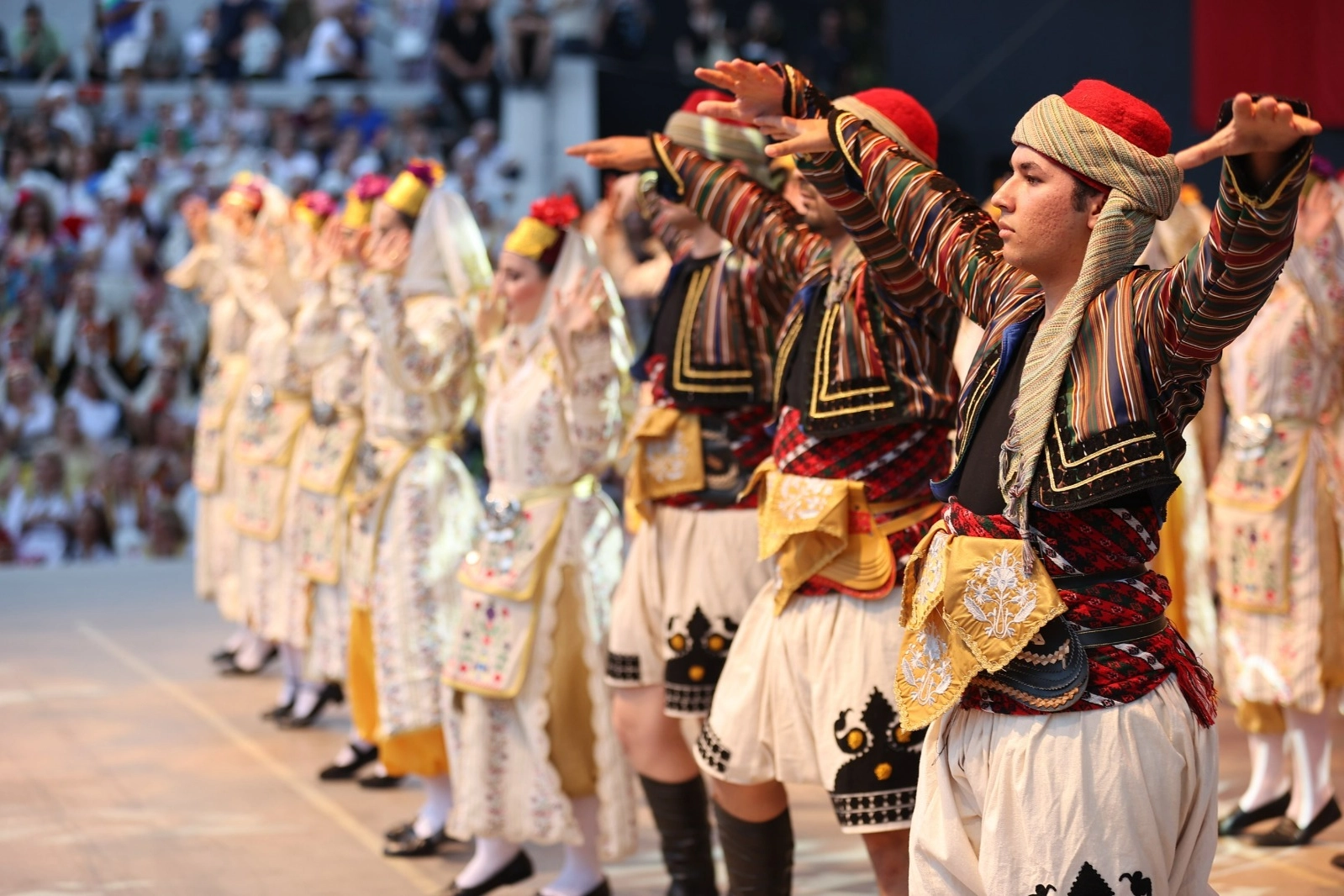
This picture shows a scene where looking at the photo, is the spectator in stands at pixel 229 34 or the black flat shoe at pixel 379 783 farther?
the spectator in stands at pixel 229 34

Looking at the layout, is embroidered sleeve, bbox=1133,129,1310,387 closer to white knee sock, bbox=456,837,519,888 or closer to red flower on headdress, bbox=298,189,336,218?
white knee sock, bbox=456,837,519,888

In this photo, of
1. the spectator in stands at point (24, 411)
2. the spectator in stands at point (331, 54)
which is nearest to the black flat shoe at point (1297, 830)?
the spectator in stands at point (24, 411)

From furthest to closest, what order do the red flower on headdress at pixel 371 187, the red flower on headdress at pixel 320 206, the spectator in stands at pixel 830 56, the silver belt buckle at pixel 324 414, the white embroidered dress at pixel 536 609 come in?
the spectator in stands at pixel 830 56 < the red flower on headdress at pixel 320 206 < the silver belt buckle at pixel 324 414 < the red flower on headdress at pixel 371 187 < the white embroidered dress at pixel 536 609

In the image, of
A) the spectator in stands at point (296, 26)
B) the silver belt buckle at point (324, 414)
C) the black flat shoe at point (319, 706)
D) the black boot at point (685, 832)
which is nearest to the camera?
the black boot at point (685, 832)

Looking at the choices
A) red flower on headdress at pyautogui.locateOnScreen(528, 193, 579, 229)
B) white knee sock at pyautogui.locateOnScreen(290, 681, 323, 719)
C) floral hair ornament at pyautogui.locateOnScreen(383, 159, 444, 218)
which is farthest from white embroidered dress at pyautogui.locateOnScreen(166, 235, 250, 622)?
red flower on headdress at pyautogui.locateOnScreen(528, 193, 579, 229)

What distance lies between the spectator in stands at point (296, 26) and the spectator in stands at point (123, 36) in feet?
3.23

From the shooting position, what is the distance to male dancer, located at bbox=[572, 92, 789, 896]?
3201 millimetres

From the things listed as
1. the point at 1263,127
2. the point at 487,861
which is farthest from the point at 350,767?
the point at 1263,127

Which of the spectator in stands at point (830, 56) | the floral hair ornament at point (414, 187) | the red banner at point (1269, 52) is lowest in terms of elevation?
the floral hair ornament at point (414, 187)

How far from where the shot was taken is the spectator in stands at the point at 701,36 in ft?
36.6

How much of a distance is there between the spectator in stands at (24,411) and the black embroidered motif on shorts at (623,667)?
6.38m

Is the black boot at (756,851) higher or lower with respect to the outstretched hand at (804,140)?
lower

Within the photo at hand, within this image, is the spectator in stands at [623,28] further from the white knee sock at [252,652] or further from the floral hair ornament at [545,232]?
the floral hair ornament at [545,232]

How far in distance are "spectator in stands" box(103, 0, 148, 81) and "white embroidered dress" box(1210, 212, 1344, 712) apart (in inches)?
376
